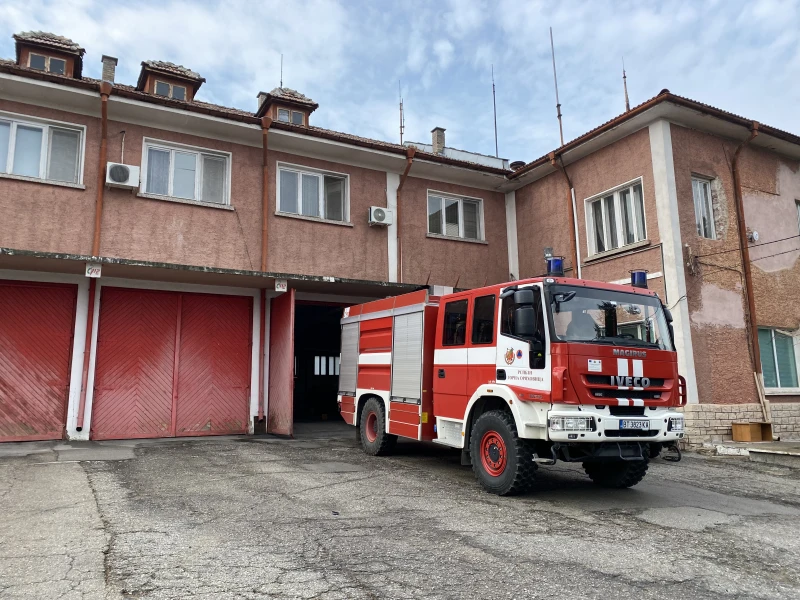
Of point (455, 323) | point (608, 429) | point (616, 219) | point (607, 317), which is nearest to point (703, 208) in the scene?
point (616, 219)

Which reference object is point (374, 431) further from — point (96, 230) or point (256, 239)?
point (96, 230)

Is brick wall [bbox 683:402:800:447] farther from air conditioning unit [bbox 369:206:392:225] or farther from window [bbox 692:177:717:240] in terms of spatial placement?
air conditioning unit [bbox 369:206:392:225]

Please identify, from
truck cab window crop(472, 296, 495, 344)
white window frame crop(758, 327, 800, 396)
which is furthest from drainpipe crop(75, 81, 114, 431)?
white window frame crop(758, 327, 800, 396)

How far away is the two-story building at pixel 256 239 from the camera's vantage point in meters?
10.7

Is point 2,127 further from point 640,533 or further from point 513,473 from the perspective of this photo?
point 640,533

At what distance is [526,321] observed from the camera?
20.9ft

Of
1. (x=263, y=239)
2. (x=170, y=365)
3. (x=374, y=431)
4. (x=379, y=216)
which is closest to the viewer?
(x=374, y=431)

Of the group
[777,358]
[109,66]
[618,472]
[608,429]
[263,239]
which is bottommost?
[618,472]

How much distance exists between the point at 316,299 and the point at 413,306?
5684mm

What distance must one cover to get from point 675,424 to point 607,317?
142cm

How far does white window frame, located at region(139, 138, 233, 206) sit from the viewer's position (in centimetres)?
1149

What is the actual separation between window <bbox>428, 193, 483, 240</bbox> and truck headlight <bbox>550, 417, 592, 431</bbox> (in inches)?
351

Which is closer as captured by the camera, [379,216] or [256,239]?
[256,239]

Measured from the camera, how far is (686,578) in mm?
3973
